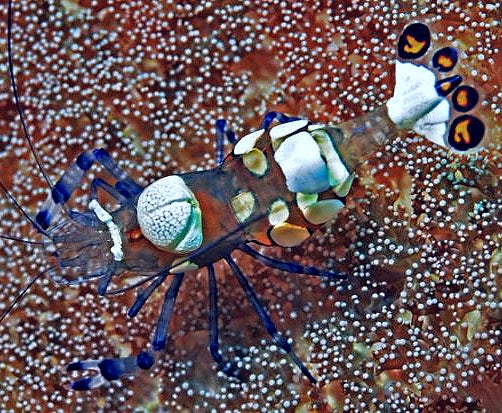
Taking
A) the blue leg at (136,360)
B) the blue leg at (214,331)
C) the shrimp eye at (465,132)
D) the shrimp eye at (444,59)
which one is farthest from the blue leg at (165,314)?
the shrimp eye at (444,59)

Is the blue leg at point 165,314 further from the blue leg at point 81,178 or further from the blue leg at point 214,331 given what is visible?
the blue leg at point 81,178

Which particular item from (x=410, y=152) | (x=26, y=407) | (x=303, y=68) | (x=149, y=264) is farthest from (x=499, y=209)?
(x=26, y=407)

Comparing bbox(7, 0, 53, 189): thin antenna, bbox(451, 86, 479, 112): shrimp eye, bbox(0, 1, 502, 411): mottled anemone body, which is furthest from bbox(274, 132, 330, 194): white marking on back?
bbox(7, 0, 53, 189): thin antenna

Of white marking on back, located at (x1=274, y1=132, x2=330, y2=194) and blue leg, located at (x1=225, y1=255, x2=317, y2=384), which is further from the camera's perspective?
blue leg, located at (x1=225, y1=255, x2=317, y2=384)

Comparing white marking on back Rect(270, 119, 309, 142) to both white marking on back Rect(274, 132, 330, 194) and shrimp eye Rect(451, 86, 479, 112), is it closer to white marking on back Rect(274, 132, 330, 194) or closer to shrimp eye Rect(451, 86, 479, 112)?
white marking on back Rect(274, 132, 330, 194)

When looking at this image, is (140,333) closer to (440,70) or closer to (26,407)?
(26,407)

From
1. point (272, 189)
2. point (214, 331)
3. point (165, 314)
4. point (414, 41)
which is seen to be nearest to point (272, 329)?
point (214, 331)

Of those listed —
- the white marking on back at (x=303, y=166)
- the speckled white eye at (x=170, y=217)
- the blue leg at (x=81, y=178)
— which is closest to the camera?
the speckled white eye at (x=170, y=217)
